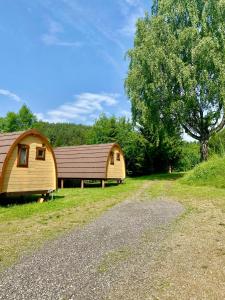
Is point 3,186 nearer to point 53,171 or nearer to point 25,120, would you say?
point 53,171

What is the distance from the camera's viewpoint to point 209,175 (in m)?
23.8

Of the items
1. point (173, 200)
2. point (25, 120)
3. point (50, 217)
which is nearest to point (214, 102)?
point (173, 200)

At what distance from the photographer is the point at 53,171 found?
62.0 ft

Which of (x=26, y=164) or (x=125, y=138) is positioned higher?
(x=125, y=138)

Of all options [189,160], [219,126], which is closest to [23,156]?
[219,126]

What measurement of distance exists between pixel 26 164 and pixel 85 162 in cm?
1092

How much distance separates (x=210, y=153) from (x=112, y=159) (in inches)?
465

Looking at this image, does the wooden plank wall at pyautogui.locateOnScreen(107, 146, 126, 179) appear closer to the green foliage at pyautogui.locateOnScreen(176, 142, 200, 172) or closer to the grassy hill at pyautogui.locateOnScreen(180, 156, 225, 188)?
the grassy hill at pyautogui.locateOnScreen(180, 156, 225, 188)

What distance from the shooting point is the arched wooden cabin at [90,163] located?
2633cm

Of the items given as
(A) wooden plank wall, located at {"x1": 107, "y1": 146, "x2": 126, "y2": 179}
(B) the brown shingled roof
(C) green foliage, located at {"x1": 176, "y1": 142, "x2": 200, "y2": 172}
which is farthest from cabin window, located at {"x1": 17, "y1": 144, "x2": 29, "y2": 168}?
(C) green foliage, located at {"x1": 176, "y1": 142, "x2": 200, "y2": 172}

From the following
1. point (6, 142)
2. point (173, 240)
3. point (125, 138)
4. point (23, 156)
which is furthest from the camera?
point (125, 138)

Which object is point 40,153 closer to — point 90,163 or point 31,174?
point 31,174

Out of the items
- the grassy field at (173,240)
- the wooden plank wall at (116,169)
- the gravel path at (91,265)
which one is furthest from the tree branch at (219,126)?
the gravel path at (91,265)

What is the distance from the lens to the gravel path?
5285 mm
